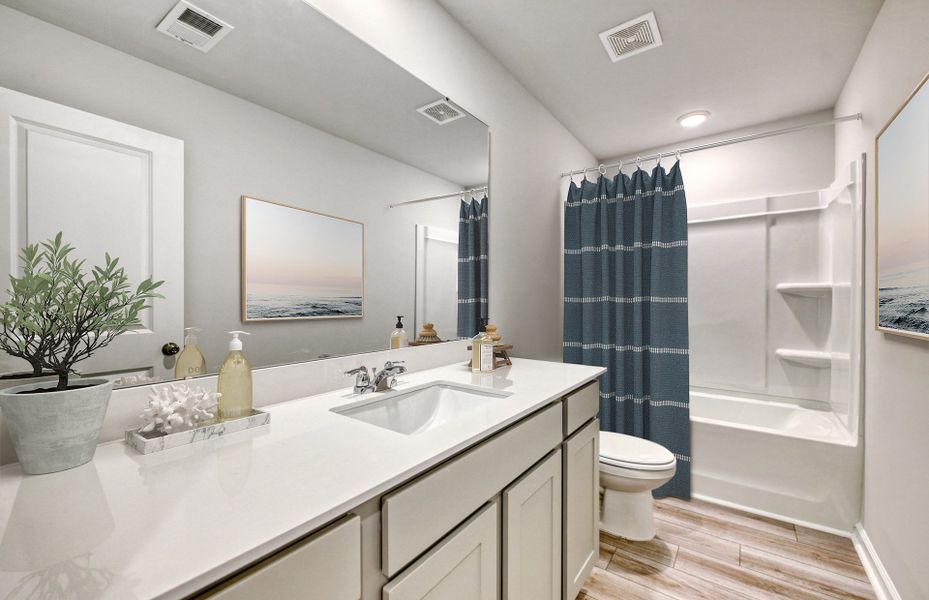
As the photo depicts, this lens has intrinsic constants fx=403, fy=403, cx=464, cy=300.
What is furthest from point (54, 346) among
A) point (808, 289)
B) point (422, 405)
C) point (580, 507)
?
point (808, 289)

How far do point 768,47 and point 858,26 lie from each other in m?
0.34

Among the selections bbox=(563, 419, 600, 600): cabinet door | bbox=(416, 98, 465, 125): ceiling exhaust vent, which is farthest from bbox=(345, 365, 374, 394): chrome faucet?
bbox=(416, 98, 465, 125): ceiling exhaust vent

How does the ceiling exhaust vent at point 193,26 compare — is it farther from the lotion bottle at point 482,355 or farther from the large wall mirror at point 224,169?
the lotion bottle at point 482,355

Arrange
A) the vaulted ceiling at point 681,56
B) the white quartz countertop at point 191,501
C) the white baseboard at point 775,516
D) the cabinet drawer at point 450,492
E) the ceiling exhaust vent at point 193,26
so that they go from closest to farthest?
the white quartz countertop at point 191,501 < the cabinet drawer at point 450,492 < the ceiling exhaust vent at point 193,26 < the vaulted ceiling at point 681,56 < the white baseboard at point 775,516

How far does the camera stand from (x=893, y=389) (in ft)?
5.30

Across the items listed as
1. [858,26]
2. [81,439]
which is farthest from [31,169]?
[858,26]

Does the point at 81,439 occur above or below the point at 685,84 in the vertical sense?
below

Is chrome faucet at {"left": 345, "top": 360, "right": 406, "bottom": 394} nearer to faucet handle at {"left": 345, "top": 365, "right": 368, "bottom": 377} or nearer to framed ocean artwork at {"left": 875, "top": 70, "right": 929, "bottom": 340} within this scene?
faucet handle at {"left": 345, "top": 365, "right": 368, "bottom": 377}

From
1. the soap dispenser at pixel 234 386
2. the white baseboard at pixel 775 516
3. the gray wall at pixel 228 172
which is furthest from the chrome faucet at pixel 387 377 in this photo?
the white baseboard at pixel 775 516

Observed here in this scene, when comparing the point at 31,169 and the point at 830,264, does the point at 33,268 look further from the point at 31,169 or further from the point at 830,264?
the point at 830,264

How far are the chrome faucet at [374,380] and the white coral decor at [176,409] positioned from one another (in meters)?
0.43

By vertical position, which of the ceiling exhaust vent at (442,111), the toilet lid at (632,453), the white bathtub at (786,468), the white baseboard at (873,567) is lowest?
the white baseboard at (873,567)

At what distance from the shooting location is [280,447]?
2.79 ft

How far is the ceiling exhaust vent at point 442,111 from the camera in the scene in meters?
1.74
